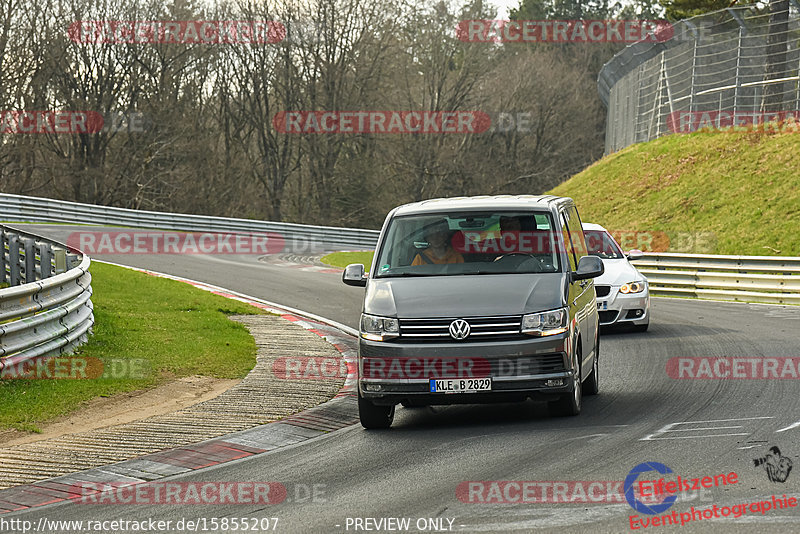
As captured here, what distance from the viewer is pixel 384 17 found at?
191ft

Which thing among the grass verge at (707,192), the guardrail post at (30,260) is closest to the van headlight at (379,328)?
the guardrail post at (30,260)

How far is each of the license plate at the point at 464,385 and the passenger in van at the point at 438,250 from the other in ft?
4.42

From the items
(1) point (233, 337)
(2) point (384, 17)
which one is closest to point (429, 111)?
(2) point (384, 17)

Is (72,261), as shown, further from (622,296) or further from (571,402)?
(571,402)

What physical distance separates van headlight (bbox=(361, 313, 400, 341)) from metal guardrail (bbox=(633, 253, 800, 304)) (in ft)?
50.4

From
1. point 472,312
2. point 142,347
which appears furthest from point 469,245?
point 142,347

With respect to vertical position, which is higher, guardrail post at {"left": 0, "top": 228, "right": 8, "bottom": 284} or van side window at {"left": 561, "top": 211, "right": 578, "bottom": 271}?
van side window at {"left": 561, "top": 211, "right": 578, "bottom": 271}

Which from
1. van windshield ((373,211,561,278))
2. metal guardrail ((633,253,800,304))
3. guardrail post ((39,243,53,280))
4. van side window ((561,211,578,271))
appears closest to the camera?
van windshield ((373,211,561,278))

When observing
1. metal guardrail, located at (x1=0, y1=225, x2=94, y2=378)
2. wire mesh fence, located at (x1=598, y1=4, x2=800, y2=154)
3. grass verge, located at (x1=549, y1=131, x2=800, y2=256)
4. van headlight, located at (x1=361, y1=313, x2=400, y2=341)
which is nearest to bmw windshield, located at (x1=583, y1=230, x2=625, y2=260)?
metal guardrail, located at (x1=0, y1=225, x2=94, y2=378)

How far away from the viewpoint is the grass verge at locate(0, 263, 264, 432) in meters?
10.3

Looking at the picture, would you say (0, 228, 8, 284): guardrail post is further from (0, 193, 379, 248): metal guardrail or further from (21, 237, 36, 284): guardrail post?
(0, 193, 379, 248): metal guardrail

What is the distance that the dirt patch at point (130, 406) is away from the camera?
30.1 feet

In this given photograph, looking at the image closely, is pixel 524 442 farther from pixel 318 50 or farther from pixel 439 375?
pixel 318 50

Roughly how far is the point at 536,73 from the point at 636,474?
6256 cm
